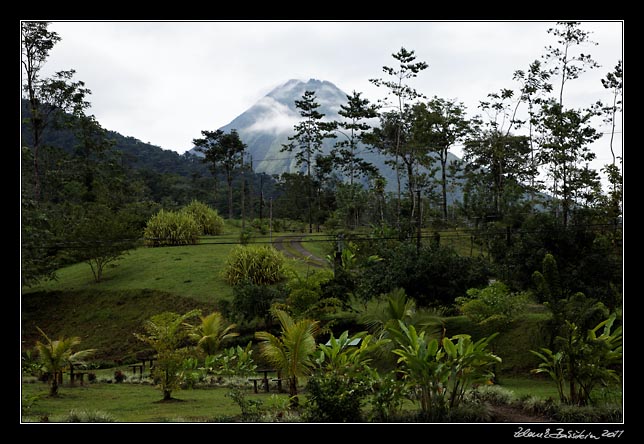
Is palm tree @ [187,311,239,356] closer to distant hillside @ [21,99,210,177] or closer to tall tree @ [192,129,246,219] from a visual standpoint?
tall tree @ [192,129,246,219]

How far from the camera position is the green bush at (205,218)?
96.2 feet

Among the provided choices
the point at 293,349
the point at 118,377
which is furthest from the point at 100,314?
the point at 293,349

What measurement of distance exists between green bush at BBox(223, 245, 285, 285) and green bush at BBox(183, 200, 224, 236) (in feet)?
27.5

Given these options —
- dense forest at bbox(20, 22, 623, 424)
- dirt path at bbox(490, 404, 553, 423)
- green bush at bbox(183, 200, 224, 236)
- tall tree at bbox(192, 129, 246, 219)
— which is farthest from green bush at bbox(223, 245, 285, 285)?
tall tree at bbox(192, 129, 246, 219)

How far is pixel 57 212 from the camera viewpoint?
2930 centimetres

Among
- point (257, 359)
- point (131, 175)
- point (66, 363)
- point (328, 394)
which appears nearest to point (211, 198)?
point (131, 175)

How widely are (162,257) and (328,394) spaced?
19.1m

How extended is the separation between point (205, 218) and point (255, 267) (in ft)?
32.5

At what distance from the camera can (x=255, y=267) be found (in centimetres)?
2072

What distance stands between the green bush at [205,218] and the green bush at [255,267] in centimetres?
838

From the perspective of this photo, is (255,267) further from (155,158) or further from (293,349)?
(155,158)

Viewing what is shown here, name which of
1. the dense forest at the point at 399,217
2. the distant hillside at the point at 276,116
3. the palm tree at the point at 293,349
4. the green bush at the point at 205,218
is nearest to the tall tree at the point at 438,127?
the dense forest at the point at 399,217

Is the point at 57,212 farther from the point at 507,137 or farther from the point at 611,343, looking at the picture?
the point at 611,343

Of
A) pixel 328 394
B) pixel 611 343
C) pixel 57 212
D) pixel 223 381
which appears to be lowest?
pixel 223 381
